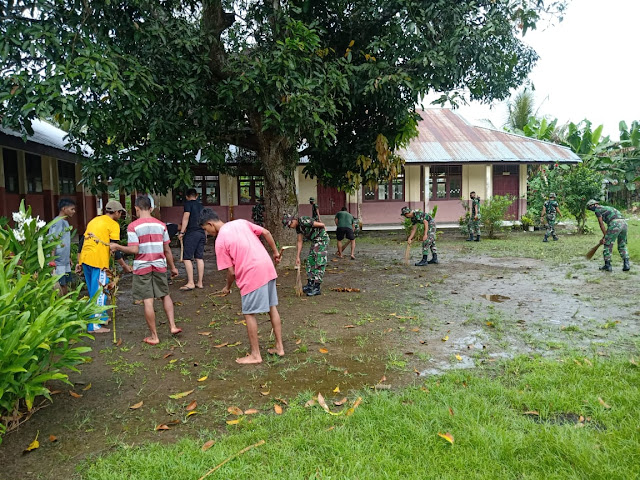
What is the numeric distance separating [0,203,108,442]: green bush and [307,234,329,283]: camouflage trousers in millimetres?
4346

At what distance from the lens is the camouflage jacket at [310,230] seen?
7523mm

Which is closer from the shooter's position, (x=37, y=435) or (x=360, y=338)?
(x=37, y=435)

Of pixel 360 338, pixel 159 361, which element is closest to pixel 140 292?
pixel 159 361

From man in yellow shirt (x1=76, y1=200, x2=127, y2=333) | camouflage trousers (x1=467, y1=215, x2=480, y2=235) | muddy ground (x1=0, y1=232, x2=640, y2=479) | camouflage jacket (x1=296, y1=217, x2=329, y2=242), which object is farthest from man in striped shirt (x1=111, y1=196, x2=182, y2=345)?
camouflage trousers (x1=467, y1=215, x2=480, y2=235)

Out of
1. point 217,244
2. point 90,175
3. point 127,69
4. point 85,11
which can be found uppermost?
point 85,11

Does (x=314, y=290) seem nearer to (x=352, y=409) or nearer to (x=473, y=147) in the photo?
(x=352, y=409)

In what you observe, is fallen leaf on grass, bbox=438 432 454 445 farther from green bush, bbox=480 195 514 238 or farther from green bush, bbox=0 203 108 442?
green bush, bbox=480 195 514 238

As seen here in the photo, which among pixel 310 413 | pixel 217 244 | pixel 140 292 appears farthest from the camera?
pixel 140 292

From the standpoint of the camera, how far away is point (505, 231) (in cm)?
1991

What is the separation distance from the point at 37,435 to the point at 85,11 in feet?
20.0

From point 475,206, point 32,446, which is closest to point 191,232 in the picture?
point 32,446

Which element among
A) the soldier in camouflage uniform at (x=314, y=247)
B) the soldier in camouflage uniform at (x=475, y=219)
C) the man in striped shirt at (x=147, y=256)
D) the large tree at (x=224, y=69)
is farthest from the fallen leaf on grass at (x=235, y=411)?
the soldier in camouflage uniform at (x=475, y=219)

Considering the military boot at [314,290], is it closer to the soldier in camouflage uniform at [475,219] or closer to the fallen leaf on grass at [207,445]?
the fallen leaf on grass at [207,445]

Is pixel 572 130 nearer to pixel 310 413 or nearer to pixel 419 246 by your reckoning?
pixel 419 246
